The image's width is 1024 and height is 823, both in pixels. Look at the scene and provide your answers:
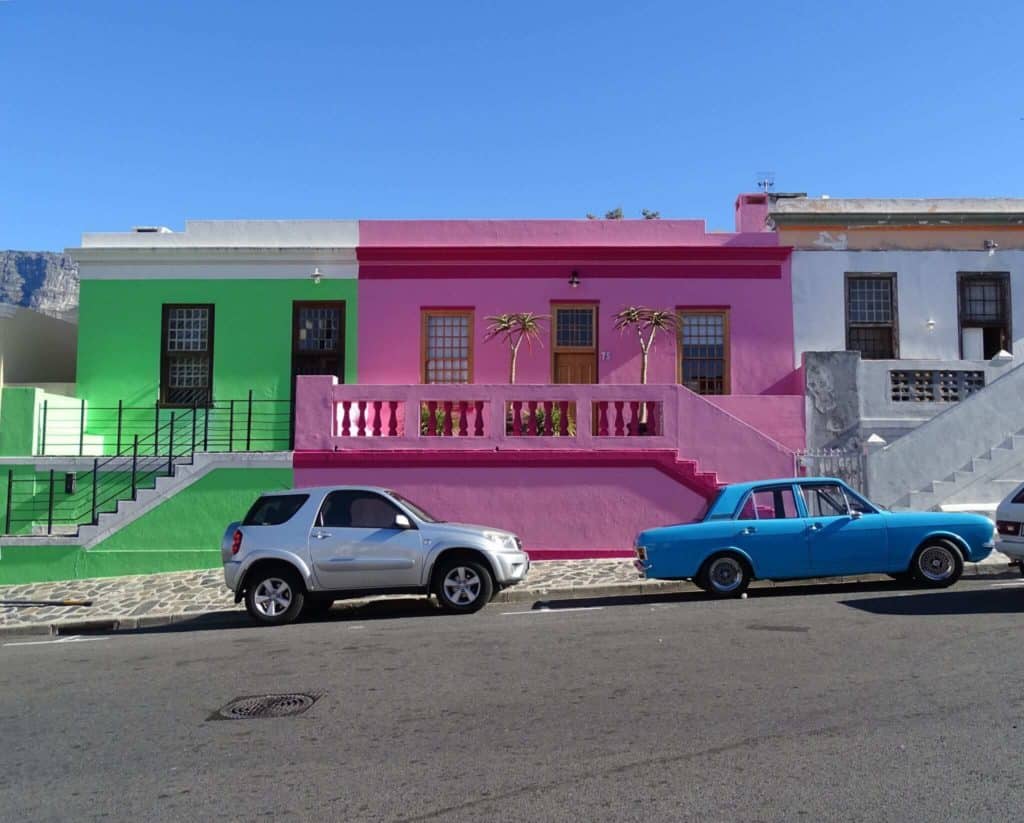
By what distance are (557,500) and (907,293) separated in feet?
27.9

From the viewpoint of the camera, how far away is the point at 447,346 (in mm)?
18641

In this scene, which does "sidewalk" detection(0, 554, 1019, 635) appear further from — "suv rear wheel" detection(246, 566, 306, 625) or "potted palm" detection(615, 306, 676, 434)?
"potted palm" detection(615, 306, 676, 434)

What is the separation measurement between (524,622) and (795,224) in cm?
1142

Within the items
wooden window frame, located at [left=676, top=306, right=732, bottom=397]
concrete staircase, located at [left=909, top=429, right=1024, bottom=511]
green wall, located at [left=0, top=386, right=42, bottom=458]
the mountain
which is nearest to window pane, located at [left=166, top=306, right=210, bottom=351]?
green wall, located at [left=0, top=386, right=42, bottom=458]

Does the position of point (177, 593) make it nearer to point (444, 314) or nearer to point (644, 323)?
point (444, 314)

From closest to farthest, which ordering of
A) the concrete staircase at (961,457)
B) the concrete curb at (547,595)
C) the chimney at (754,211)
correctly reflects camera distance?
the concrete curb at (547,595)
the concrete staircase at (961,457)
the chimney at (754,211)

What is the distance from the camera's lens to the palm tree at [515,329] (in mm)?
17859

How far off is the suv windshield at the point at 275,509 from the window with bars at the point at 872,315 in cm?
1180

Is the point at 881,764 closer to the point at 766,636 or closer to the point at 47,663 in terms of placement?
the point at 766,636

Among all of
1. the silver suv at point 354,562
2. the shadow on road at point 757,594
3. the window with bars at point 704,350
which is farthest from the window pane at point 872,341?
the silver suv at point 354,562

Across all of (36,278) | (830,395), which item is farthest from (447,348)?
(36,278)

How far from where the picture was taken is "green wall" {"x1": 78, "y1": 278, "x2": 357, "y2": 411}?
1836 cm

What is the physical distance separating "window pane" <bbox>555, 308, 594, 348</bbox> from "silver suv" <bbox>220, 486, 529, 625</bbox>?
8015mm

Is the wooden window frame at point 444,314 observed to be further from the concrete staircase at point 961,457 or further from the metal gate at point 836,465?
the concrete staircase at point 961,457
